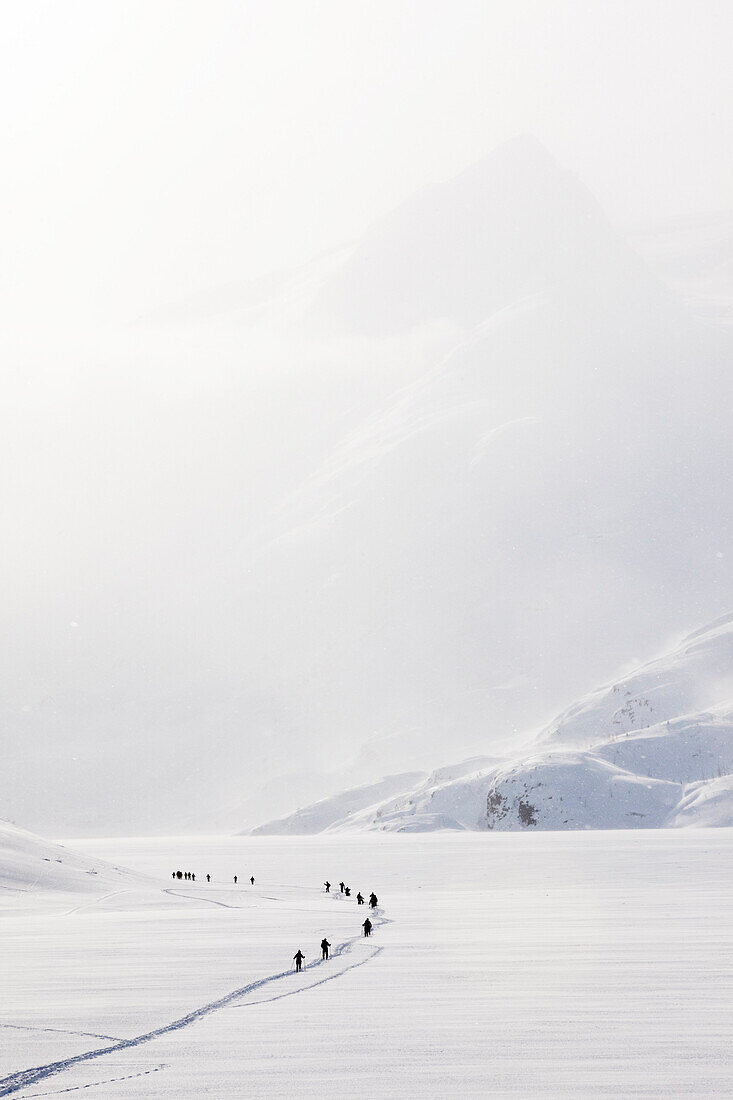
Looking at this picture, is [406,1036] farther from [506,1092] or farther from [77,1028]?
[77,1028]

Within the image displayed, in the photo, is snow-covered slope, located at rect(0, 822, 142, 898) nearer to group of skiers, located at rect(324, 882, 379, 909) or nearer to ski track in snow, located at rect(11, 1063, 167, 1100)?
group of skiers, located at rect(324, 882, 379, 909)

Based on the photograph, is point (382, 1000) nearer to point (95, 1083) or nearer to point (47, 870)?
point (95, 1083)

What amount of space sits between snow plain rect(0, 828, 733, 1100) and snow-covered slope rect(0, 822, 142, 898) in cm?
1135

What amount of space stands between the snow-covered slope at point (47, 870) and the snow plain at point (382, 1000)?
447 inches

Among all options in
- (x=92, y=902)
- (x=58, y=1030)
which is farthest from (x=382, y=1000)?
(x=92, y=902)

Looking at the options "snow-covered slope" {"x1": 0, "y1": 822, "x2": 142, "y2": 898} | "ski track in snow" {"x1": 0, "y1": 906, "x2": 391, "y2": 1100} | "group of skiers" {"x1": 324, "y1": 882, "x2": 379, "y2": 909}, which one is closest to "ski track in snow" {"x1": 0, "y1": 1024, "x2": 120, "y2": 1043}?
"ski track in snow" {"x1": 0, "y1": 906, "x2": 391, "y2": 1100}

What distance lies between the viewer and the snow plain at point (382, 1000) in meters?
21.6

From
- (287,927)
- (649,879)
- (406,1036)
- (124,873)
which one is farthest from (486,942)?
(124,873)

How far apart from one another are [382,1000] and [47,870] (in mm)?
57283

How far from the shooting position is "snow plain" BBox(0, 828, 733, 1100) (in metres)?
21.6

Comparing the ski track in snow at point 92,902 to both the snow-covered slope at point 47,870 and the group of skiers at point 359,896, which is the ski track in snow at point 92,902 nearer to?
the snow-covered slope at point 47,870

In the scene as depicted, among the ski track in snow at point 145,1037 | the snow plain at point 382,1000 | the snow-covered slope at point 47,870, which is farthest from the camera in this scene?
the snow-covered slope at point 47,870

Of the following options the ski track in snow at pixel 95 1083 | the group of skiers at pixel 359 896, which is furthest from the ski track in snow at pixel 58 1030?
the group of skiers at pixel 359 896

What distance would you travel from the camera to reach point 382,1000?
30.5 meters
